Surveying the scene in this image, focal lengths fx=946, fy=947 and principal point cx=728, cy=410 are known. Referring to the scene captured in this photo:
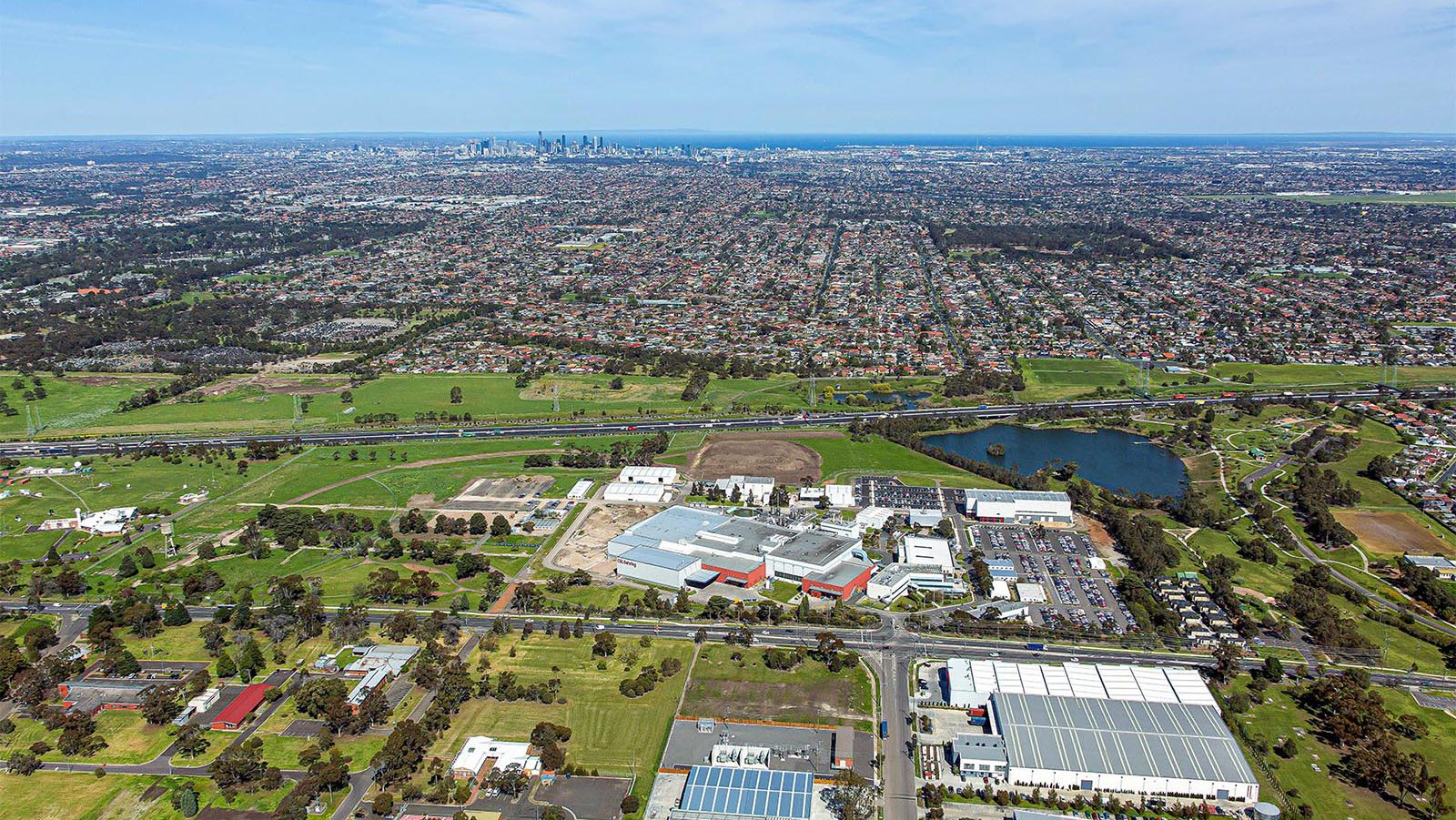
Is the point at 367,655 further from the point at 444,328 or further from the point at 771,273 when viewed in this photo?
the point at 771,273

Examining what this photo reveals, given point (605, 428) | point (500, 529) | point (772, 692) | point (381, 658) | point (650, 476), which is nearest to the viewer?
point (772, 692)

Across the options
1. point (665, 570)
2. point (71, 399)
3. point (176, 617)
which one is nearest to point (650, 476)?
point (665, 570)

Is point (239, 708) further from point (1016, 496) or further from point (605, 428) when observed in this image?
point (1016, 496)

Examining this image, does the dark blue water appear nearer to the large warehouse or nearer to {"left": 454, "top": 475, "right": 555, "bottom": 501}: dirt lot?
the large warehouse

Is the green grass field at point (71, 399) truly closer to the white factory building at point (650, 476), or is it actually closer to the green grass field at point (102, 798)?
the white factory building at point (650, 476)

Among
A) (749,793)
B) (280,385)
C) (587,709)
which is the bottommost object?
(587,709)

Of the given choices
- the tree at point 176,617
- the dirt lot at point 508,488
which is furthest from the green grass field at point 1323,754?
the tree at point 176,617

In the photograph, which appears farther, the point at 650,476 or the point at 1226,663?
the point at 650,476

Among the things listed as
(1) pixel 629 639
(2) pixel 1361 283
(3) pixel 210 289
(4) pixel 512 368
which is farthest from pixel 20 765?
(2) pixel 1361 283
